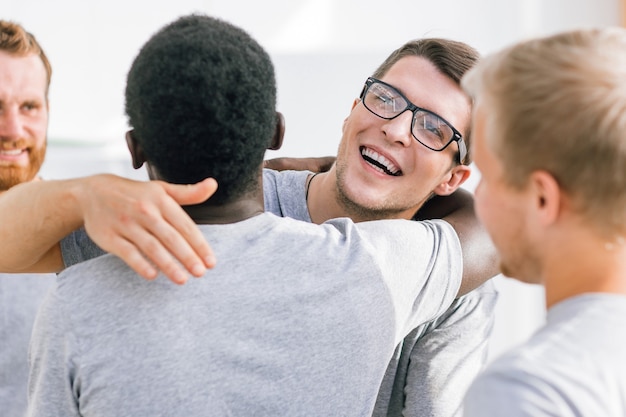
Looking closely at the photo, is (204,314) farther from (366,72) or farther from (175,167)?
(366,72)

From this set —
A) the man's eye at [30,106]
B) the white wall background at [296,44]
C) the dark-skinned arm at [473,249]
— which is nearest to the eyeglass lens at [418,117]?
the dark-skinned arm at [473,249]

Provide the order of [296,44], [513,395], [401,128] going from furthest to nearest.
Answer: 1. [296,44]
2. [401,128]
3. [513,395]

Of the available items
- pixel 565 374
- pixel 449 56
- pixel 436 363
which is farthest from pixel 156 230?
pixel 449 56

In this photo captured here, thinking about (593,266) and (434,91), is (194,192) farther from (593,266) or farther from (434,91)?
(434,91)

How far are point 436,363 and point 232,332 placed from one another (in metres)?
0.68

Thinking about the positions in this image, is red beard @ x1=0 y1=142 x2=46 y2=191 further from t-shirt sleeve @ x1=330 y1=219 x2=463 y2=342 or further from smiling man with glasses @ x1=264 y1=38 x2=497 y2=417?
t-shirt sleeve @ x1=330 y1=219 x2=463 y2=342

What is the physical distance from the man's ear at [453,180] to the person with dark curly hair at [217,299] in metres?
0.74

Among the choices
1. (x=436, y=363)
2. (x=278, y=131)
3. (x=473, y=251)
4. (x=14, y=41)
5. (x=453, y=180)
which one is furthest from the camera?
(x=14, y=41)

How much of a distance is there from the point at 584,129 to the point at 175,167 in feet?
1.71

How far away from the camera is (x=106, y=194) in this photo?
104 centimetres

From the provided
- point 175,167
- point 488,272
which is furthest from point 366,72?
point 175,167

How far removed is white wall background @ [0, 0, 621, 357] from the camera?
3.28 m

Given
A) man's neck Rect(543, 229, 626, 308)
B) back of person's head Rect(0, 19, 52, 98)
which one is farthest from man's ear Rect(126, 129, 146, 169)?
back of person's head Rect(0, 19, 52, 98)

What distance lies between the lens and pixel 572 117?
2.75 ft
